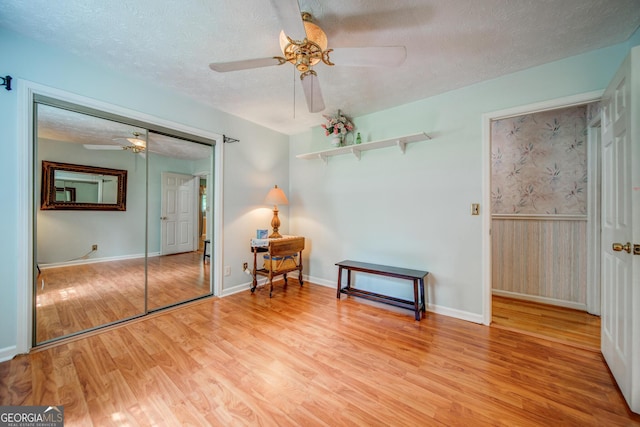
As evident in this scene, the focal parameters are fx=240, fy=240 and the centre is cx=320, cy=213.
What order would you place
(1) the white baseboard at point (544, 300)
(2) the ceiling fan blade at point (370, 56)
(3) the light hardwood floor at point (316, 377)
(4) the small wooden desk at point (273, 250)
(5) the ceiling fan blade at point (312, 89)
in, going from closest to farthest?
(3) the light hardwood floor at point (316, 377) < (2) the ceiling fan blade at point (370, 56) < (5) the ceiling fan blade at point (312, 89) < (1) the white baseboard at point (544, 300) < (4) the small wooden desk at point (273, 250)

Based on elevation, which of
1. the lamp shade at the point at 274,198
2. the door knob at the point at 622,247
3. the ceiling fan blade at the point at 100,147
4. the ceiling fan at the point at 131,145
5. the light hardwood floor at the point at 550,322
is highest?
the ceiling fan at the point at 131,145

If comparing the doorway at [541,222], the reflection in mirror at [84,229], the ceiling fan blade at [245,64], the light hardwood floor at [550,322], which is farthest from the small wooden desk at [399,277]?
the reflection in mirror at [84,229]

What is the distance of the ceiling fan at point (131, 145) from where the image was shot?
7.73 ft

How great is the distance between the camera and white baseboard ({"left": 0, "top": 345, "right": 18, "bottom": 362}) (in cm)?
177

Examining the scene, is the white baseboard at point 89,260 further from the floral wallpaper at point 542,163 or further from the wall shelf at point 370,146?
the floral wallpaper at point 542,163

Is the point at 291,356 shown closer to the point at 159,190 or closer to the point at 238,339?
the point at 238,339

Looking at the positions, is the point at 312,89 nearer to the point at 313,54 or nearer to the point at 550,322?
the point at 313,54

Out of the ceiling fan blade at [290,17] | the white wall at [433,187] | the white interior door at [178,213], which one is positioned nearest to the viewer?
the ceiling fan blade at [290,17]

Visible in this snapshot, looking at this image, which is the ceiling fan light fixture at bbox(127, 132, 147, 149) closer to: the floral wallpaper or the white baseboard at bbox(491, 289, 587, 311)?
the floral wallpaper

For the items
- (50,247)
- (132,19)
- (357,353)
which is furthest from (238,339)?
(132,19)

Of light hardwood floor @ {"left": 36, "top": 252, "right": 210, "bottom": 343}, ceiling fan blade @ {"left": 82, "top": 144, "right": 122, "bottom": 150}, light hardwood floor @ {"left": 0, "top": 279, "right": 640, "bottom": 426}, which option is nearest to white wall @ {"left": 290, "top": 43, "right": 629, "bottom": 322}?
light hardwood floor @ {"left": 0, "top": 279, "right": 640, "bottom": 426}

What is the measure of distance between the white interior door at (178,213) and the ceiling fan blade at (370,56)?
2401mm

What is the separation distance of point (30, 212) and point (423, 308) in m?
3.62

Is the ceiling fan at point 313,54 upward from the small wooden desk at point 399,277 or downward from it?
upward
